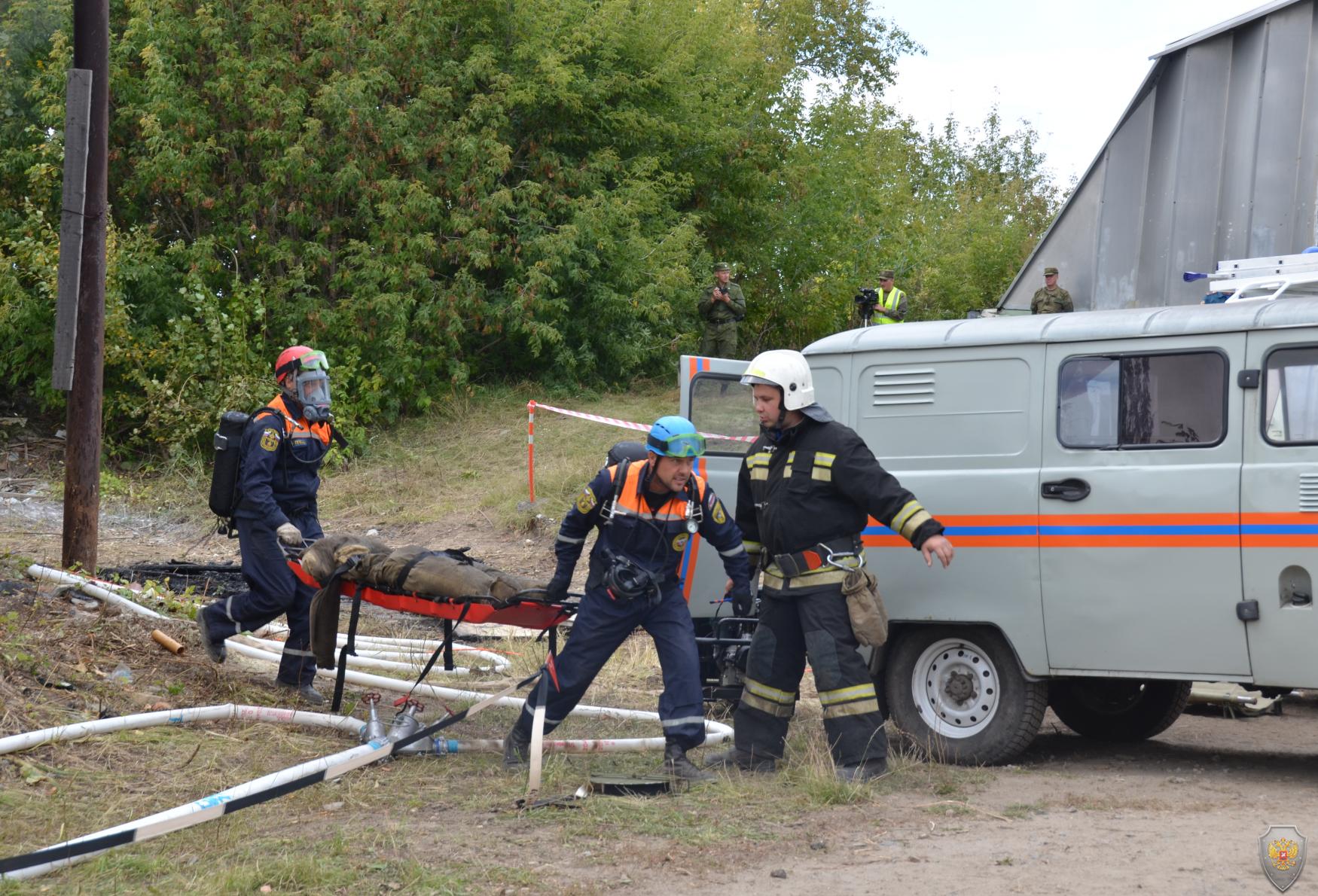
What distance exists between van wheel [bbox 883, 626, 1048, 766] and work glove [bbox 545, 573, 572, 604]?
1.75 metres

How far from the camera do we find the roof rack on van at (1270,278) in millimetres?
6402

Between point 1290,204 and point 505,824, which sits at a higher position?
point 1290,204

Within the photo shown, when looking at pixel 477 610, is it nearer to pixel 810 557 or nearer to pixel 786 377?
pixel 810 557

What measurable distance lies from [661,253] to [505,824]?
1494 centimetres

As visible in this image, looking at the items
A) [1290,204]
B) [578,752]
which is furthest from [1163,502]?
[1290,204]

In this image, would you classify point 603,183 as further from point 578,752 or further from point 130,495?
point 578,752

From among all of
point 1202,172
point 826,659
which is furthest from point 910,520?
point 1202,172

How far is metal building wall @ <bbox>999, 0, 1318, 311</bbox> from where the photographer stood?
877 cm

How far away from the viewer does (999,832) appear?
213 inches

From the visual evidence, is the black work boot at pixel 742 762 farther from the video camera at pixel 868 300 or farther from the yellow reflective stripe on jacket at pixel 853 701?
the video camera at pixel 868 300

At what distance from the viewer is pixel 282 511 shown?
25.1 feet

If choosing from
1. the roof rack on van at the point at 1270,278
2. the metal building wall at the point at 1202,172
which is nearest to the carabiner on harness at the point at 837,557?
the roof rack on van at the point at 1270,278

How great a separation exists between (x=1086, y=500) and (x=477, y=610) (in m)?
2.94

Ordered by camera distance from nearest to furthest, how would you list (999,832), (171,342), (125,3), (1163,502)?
1. (999,832)
2. (1163,502)
3. (171,342)
4. (125,3)
